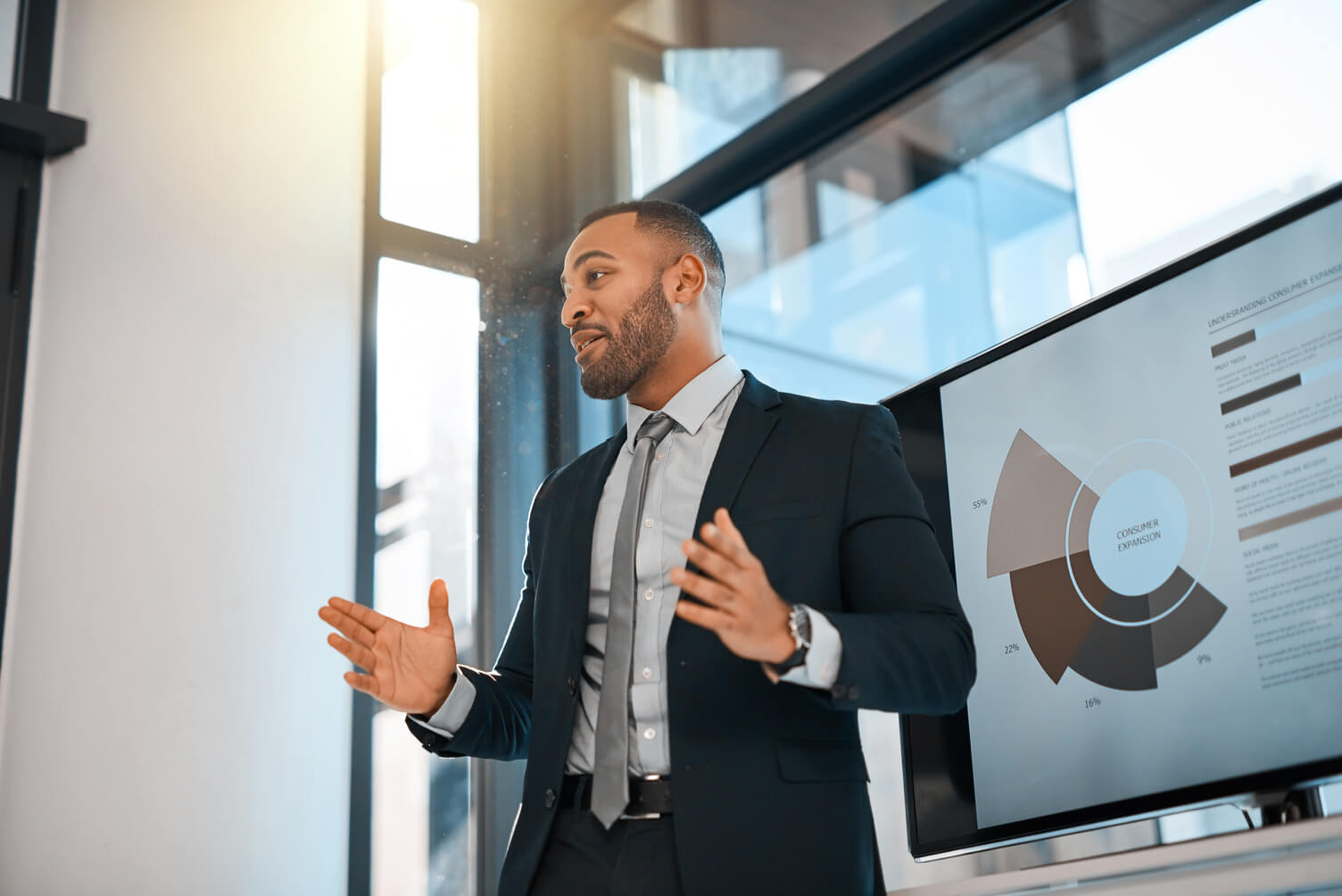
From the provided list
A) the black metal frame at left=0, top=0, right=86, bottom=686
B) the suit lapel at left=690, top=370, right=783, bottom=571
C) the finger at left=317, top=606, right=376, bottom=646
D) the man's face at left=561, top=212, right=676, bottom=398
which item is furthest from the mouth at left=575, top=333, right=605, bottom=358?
the black metal frame at left=0, top=0, right=86, bottom=686

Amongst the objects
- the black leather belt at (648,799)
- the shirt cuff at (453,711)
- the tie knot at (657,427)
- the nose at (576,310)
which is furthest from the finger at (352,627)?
the nose at (576,310)

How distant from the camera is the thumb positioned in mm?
1829

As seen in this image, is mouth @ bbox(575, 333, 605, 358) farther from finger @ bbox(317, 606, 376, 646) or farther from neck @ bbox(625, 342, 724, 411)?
finger @ bbox(317, 606, 376, 646)

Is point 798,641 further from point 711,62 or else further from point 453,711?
point 711,62

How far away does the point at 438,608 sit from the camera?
184 cm

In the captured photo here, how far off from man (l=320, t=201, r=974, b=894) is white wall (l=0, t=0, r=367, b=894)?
1.11 meters

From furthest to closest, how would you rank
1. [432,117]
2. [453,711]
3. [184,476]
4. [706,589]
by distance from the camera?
[432,117]
[184,476]
[453,711]
[706,589]

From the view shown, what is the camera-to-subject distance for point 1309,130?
206 cm

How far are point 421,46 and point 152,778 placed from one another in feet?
7.31

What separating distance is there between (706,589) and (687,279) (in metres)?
0.96

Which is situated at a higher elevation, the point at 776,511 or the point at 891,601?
the point at 776,511

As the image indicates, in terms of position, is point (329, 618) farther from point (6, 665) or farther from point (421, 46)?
point (421, 46)

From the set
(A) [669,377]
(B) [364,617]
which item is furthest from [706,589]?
(A) [669,377]

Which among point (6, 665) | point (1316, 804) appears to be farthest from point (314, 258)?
point (1316, 804)
